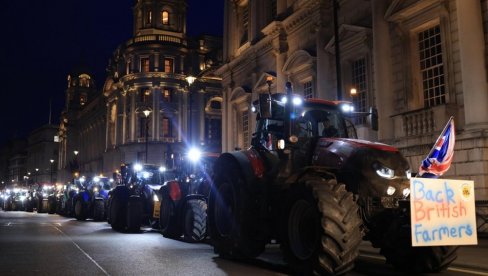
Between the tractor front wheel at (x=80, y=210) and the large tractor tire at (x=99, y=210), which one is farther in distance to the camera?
the tractor front wheel at (x=80, y=210)

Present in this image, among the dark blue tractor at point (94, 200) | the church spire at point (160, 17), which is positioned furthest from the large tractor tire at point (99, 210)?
the church spire at point (160, 17)

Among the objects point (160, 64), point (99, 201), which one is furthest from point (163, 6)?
point (99, 201)

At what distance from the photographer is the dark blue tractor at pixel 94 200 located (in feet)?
96.6

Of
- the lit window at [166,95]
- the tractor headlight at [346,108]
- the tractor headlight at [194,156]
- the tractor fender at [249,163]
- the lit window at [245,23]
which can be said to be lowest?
the tractor fender at [249,163]

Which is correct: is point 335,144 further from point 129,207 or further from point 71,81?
point 71,81

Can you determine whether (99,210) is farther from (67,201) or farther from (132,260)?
(132,260)

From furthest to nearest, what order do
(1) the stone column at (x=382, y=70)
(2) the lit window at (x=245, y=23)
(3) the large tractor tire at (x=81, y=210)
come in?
(2) the lit window at (x=245, y=23) → (3) the large tractor tire at (x=81, y=210) → (1) the stone column at (x=382, y=70)

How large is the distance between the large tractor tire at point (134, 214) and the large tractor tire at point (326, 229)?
38.5 feet

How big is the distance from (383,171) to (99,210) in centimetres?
2347

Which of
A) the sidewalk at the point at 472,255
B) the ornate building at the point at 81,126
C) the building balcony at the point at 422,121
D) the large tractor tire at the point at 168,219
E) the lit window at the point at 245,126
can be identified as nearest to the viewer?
the sidewalk at the point at 472,255

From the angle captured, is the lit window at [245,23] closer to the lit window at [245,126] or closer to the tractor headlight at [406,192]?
the lit window at [245,126]

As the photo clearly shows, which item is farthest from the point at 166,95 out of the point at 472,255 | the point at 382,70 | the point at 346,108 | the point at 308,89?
the point at 472,255

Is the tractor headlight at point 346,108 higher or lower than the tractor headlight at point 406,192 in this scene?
higher

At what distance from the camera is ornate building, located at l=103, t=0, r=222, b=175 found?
70188 millimetres
